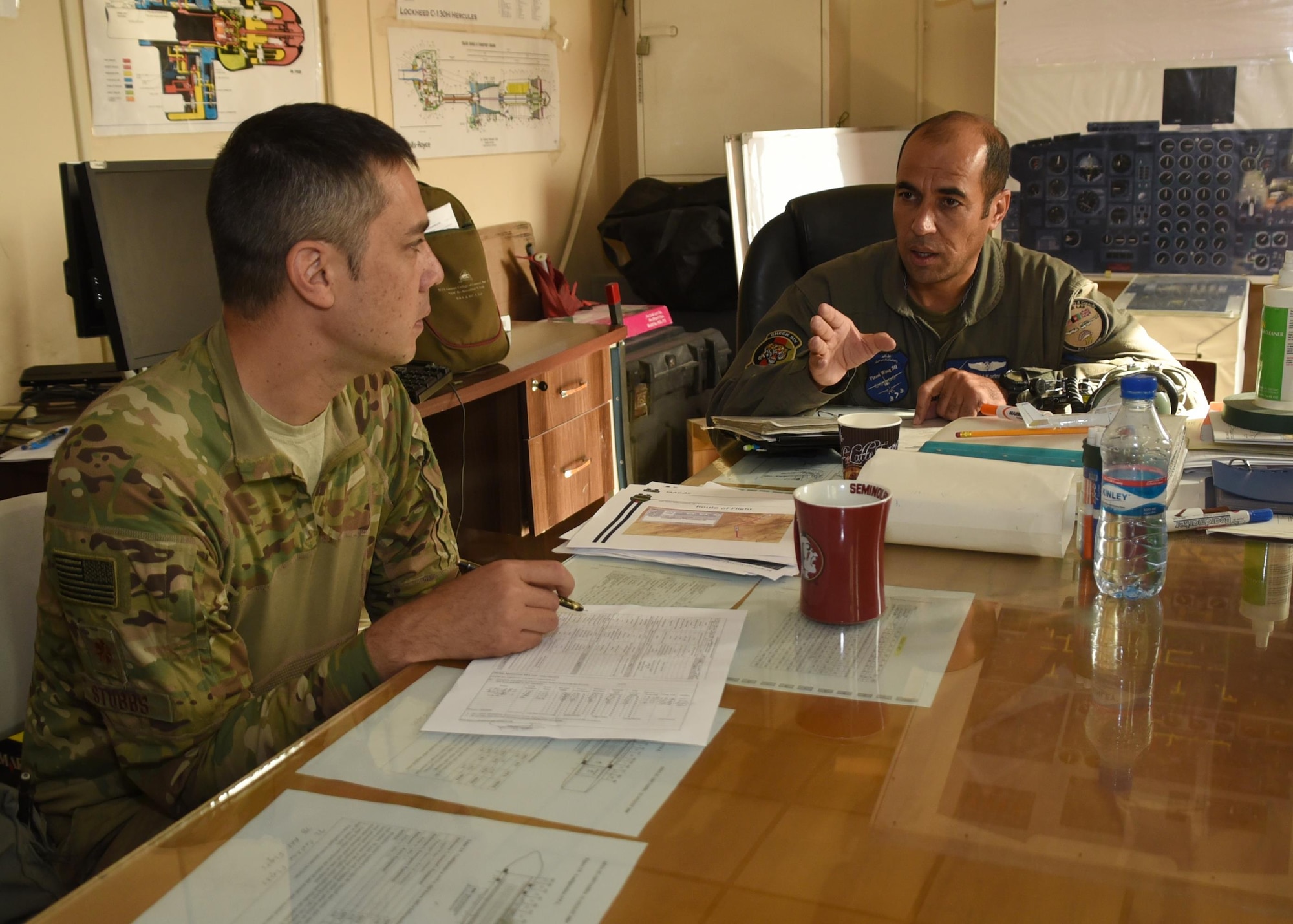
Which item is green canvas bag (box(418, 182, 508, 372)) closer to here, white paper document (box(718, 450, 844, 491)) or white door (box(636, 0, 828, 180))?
white paper document (box(718, 450, 844, 491))

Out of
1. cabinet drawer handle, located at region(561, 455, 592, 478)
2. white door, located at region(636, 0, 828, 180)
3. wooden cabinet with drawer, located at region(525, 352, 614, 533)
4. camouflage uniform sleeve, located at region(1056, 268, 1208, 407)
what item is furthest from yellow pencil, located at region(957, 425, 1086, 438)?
white door, located at region(636, 0, 828, 180)

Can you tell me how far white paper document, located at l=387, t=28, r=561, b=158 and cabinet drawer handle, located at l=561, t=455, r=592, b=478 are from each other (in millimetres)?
986

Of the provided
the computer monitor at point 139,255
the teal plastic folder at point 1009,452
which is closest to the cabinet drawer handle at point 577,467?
the computer monitor at point 139,255

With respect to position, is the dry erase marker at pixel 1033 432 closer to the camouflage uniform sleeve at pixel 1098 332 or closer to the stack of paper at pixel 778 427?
the stack of paper at pixel 778 427

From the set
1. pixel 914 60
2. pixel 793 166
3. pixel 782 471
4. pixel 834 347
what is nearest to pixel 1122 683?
pixel 782 471

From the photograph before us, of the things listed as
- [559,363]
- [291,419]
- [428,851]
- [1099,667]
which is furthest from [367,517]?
[559,363]

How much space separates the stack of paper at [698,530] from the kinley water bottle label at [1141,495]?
0.32 meters

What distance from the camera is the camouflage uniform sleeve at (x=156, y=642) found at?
1005 millimetres

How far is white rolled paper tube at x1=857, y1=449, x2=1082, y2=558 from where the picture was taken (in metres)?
1.22

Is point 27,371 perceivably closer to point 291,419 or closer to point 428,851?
point 291,419

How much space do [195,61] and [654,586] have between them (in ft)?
6.56

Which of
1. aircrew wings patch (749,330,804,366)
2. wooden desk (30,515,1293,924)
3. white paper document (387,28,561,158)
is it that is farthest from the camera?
white paper document (387,28,561,158)

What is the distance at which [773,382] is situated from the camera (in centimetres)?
193

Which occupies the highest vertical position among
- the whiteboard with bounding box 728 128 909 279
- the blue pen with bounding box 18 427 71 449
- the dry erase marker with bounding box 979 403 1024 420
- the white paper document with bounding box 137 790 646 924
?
the whiteboard with bounding box 728 128 909 279
